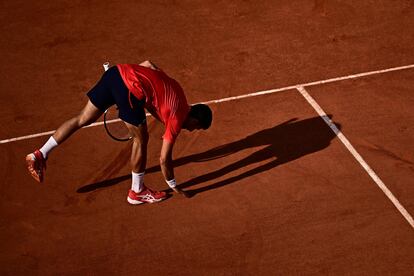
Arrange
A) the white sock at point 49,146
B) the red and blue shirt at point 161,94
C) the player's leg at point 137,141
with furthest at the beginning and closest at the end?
the white sock at point 49,146, the player's leg at point 137,141, the red and blue shirt at point 161,94

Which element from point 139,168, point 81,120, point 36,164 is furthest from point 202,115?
point 36,164

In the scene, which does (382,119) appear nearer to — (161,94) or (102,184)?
(161,94)

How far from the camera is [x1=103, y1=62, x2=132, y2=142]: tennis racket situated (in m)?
11.7

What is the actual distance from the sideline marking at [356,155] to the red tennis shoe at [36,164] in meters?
4.44

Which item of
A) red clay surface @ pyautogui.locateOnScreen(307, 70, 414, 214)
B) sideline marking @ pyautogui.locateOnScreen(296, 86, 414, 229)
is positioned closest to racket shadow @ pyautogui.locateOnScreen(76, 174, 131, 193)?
sideline marking @ pyautogui.locateOnScreen(296, 86, 414, 229)

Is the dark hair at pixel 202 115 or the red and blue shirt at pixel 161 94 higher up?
the red and blue shirt at pixel 161 94

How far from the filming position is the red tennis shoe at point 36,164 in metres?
10.6

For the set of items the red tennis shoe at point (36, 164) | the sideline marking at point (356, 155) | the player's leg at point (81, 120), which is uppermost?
the player's leg at point (81, 120)

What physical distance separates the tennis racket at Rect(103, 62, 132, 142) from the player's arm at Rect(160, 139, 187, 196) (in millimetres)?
1483

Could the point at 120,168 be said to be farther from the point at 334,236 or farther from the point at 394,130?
the point at 394,130

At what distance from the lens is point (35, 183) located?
1114cm

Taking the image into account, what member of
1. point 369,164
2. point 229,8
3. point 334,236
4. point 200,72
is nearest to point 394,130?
point 369,164

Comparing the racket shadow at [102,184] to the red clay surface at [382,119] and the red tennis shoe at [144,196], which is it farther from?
the red clay surface at [382,119]

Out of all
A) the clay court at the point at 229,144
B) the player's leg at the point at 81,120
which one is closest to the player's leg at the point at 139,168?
the clay court at the point at 229,144
